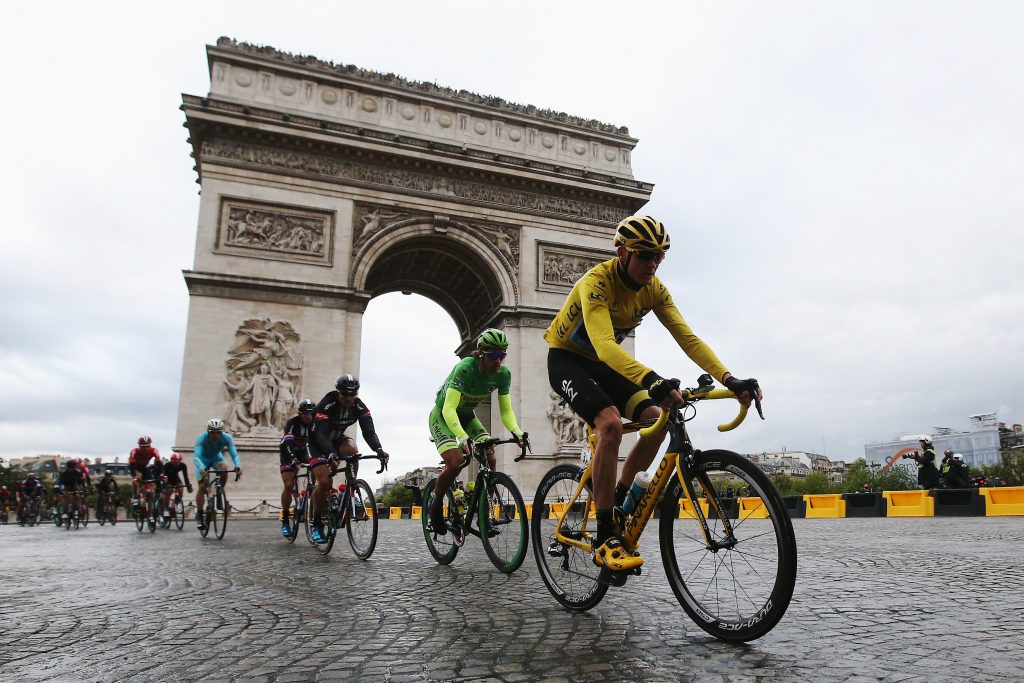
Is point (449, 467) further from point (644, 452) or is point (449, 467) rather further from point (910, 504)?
point (910, 504)

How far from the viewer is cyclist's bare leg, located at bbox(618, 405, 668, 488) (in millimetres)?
3439

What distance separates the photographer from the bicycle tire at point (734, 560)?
2609mm

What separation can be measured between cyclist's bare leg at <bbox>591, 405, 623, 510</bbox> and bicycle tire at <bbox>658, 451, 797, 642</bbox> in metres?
0.31

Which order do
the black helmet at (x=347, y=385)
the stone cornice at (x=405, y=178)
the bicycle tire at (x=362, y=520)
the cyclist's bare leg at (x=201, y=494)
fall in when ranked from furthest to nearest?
the stone cornice at (x=405, y=178) < the cyclist's bare leg at (x=201, y=494) < the black helmet at (x=347, y=385) < the bicycle tire at (x=362, y=520)

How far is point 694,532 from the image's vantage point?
A: 3.12 m

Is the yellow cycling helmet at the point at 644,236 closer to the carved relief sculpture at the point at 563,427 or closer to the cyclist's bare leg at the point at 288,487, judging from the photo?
the cyclist's bare leg at the point at 288,487

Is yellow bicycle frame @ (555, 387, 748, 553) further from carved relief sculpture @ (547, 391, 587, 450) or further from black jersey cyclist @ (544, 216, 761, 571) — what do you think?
carved relief sculpture @ (547, 391, 587, 450)

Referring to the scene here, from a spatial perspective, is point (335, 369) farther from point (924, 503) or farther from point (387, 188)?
point (924, 503)

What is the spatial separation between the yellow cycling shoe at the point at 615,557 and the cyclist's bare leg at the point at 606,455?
184mm

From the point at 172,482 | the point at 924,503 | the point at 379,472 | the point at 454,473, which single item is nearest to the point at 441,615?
the point at 454,473

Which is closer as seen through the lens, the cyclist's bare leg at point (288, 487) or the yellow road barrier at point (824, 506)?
the cyclist's bare leg at point (288, 487)

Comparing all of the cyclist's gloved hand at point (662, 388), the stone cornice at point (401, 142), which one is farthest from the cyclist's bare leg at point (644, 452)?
the stone cornice at point (401, 142)

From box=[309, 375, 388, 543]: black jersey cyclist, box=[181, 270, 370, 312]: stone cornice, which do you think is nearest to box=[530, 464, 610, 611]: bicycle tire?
box=[309, 375, 388, 543]: black jersey cyclist

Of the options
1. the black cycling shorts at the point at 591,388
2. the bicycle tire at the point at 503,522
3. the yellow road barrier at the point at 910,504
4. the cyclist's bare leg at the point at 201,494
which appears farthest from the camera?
the yellow road barrier at the point at 910,504
